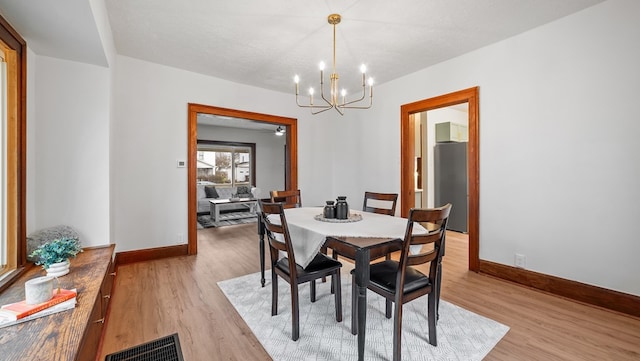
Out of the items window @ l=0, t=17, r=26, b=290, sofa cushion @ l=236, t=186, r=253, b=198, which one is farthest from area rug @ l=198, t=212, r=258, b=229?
window @ l=0, t=17, r=26, b=290

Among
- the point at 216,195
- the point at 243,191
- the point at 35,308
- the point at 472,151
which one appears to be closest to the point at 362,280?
the point at 35,308

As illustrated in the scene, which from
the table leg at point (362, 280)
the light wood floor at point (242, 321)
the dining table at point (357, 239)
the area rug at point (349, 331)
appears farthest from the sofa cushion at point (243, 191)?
the table leg at point (362, 280)

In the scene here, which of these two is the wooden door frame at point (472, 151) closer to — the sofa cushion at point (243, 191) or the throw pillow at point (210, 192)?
the sofa cushion at point (243, 191)

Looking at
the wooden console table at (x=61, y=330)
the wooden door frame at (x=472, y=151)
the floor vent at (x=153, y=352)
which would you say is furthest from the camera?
the wooden door frame at (x=472, y=151)

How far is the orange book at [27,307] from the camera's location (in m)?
1.27

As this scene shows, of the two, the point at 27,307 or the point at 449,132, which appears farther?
the point at 449,132

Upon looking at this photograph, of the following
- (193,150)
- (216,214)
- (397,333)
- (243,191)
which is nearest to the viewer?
(397,333)

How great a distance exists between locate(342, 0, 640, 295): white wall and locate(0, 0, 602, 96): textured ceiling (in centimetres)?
25

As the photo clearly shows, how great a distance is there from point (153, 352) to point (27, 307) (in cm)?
71

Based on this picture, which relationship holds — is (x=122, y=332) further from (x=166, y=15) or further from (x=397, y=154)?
(x=397, y=154)

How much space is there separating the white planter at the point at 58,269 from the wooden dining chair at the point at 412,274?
1945 mm

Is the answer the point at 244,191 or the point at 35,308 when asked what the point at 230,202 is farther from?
the point at 35,308

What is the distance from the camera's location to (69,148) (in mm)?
2281

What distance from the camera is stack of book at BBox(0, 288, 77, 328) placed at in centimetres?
126
